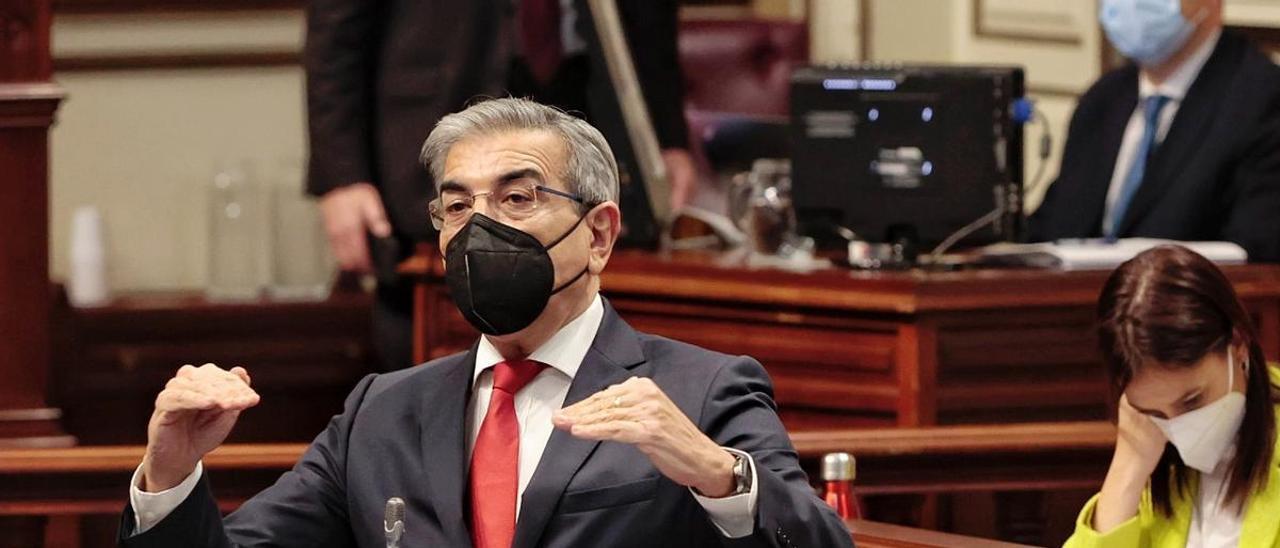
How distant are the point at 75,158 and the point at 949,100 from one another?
9.51 ft

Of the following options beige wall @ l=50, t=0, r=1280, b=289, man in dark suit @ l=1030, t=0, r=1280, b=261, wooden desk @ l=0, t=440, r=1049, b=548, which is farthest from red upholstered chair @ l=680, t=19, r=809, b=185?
wooden desk @ l=0, t=440, r=1049, b=548

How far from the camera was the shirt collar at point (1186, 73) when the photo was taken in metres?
4.24

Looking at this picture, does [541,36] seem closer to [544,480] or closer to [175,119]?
[544,480]

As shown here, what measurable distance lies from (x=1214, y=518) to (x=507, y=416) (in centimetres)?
93

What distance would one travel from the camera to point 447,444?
2.30 m

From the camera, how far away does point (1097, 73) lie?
18.7ft

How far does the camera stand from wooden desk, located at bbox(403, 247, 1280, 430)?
11.9 feet

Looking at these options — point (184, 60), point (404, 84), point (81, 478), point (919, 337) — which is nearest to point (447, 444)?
point (81, 478)

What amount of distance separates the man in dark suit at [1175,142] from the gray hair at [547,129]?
1.97 m

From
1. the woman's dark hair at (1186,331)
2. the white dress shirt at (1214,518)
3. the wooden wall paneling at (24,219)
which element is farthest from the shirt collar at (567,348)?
the wooden wall paneling at (24,219)

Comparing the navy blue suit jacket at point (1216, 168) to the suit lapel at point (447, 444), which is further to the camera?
the navy blue suit jacket at point (1216, 168)

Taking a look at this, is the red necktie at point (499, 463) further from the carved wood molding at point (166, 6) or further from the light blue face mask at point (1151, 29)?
the carved wood molding at point (166, 6)

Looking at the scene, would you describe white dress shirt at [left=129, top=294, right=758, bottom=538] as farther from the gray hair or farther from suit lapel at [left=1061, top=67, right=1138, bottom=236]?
suit lapel at [left=1061, top=67, right=1138, bottom=236]

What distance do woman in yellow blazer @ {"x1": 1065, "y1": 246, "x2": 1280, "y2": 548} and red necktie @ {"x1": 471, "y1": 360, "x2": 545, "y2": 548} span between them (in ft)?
2.53
